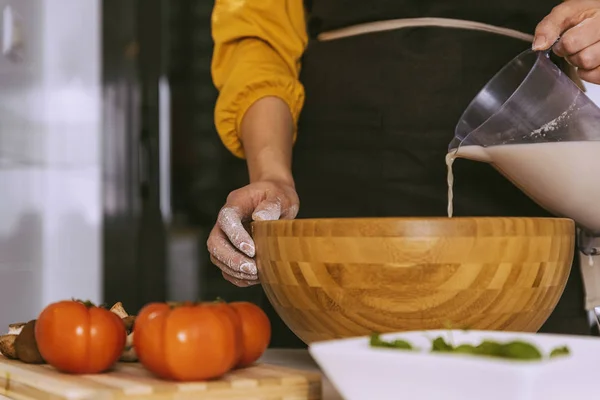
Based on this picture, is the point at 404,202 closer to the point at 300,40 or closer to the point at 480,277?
the point at 300,40

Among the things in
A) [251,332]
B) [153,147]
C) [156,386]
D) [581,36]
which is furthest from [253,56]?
[153,147]

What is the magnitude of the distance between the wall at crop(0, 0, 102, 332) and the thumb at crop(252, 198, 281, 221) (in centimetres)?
141

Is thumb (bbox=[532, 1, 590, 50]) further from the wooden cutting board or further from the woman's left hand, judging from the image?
the wooden cutting board

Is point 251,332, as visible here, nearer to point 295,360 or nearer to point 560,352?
point 295,360

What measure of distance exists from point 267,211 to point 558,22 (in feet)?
1.29

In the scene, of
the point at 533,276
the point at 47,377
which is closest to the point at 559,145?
the point at 533,276

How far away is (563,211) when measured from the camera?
93 cm

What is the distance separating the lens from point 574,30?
3.15ft

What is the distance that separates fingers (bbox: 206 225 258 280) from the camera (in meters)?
0.88

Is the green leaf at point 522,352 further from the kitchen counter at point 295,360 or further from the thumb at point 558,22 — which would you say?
the thumb at point 558,22

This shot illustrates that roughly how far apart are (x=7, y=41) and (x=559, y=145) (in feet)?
5.53

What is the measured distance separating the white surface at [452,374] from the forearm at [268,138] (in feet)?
1.96

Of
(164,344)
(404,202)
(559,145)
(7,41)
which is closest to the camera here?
(164,344)

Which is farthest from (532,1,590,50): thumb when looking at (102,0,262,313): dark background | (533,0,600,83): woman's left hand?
(102,0,262,313): dark background
